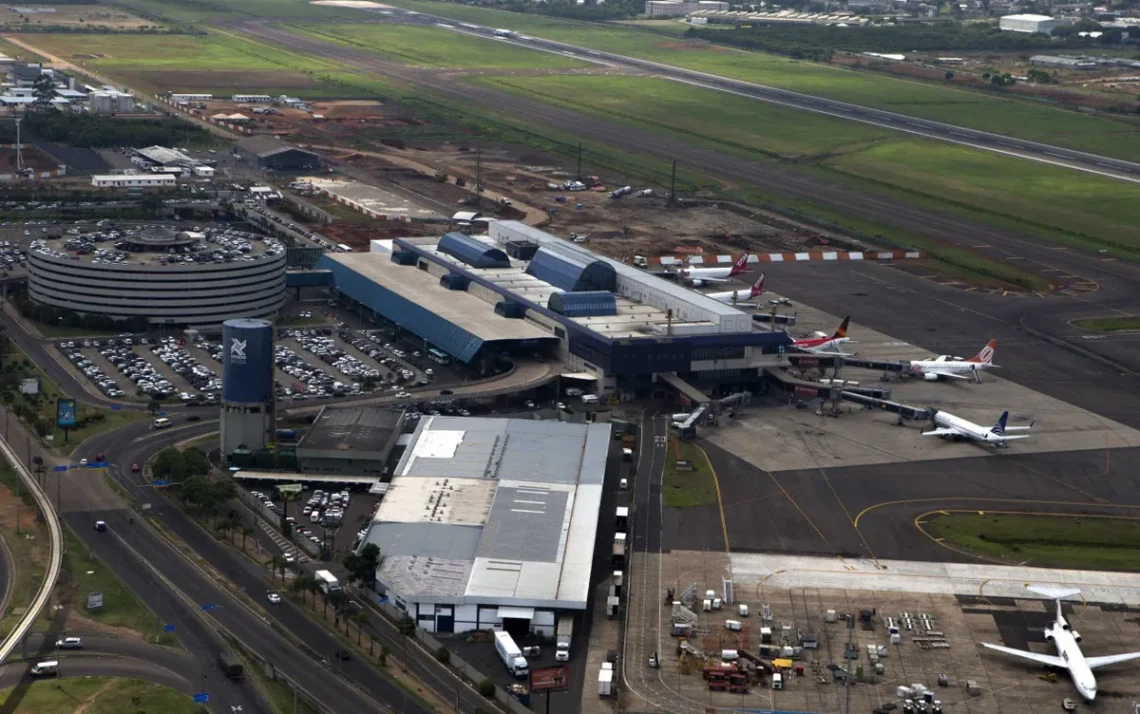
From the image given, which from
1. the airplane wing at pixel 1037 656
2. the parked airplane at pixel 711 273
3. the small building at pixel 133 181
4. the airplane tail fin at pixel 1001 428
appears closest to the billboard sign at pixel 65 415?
the airplane wing at pixel 1037 656

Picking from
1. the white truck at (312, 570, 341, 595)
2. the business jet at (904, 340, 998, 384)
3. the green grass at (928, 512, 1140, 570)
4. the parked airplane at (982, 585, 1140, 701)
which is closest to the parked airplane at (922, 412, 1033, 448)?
the business jet at (904, 340, 998, 384)

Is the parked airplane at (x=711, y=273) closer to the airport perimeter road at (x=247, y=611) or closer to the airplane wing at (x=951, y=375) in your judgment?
the airplane wing at (x=951, y=375)

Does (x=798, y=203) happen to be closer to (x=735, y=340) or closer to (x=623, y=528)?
(x=735, y=340)

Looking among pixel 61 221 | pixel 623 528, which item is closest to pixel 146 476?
pixel 623 528

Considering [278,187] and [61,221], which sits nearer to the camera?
[61,221]

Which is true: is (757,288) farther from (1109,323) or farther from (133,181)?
(133,181)

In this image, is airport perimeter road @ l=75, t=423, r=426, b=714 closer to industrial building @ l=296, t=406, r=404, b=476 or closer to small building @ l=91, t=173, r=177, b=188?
industrial building @ l=296, t=406, r=404, b=476
